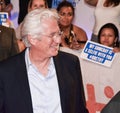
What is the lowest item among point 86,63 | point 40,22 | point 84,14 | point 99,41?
point 86,63

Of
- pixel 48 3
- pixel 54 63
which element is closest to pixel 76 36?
pixel 48 3

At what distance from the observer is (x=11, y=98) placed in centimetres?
185

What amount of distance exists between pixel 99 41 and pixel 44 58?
2128mm

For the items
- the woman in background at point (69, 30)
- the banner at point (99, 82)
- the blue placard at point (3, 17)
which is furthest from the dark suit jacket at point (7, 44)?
the banner at point (99, 82)

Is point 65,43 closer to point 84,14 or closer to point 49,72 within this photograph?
point 84,14

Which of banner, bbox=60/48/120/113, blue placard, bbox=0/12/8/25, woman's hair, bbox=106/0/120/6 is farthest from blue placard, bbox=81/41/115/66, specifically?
blue placard, bbox=0/12/8/25

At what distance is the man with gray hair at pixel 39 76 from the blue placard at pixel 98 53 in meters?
2.03

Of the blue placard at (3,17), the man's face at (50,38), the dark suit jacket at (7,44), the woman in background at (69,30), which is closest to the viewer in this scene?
the man's face at (50,38)

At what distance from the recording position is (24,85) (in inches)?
73.2

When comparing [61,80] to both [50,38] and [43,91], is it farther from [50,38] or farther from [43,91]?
[50,38]

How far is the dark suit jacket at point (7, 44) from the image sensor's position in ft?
8.64

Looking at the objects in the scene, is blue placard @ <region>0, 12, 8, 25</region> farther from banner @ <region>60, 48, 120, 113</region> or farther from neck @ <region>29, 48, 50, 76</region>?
neck @ <region>29, 48, 50, 76</region>

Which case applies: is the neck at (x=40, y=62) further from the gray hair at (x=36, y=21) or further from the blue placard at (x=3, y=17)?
the blue placard at (x=3, y=17)

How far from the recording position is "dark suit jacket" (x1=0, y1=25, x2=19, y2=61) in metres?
2.63
